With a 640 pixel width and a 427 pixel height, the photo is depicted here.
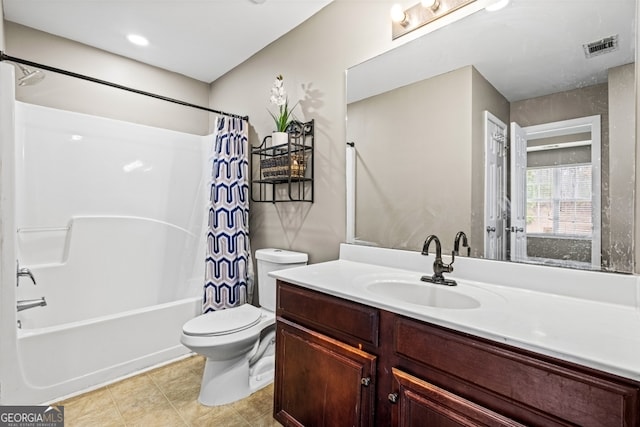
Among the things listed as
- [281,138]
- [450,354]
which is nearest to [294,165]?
[281,138]

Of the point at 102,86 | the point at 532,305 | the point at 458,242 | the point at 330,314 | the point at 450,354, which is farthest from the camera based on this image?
the point at 102,86

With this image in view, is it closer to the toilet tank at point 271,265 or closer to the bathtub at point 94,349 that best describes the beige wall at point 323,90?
the toilet tank at point 271,265

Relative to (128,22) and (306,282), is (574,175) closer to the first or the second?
(306,282)

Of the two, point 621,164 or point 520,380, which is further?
point 621,164

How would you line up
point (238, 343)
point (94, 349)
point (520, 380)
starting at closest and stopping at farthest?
point (520, 380), point (238, 343), point (94, 349)

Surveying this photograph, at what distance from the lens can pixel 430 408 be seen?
2.94ft

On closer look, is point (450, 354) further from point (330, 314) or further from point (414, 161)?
point (414, 161)

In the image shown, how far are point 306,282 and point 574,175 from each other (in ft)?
3.60

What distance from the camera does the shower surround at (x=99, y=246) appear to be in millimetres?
1842

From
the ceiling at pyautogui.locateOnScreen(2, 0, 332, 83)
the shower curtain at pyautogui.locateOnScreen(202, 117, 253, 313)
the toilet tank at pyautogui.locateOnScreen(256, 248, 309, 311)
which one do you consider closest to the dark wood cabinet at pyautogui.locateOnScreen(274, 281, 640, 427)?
the toilet tank at pyautogui.locateOnScreen(256, 248, 309, 311)

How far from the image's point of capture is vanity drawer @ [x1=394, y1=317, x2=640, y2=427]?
2.10 ft

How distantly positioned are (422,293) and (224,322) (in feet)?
3.76

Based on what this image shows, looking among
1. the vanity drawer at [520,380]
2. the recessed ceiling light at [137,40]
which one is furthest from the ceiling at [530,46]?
the recessed ceiling light at [137,40]

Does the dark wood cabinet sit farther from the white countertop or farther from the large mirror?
the large mirror
